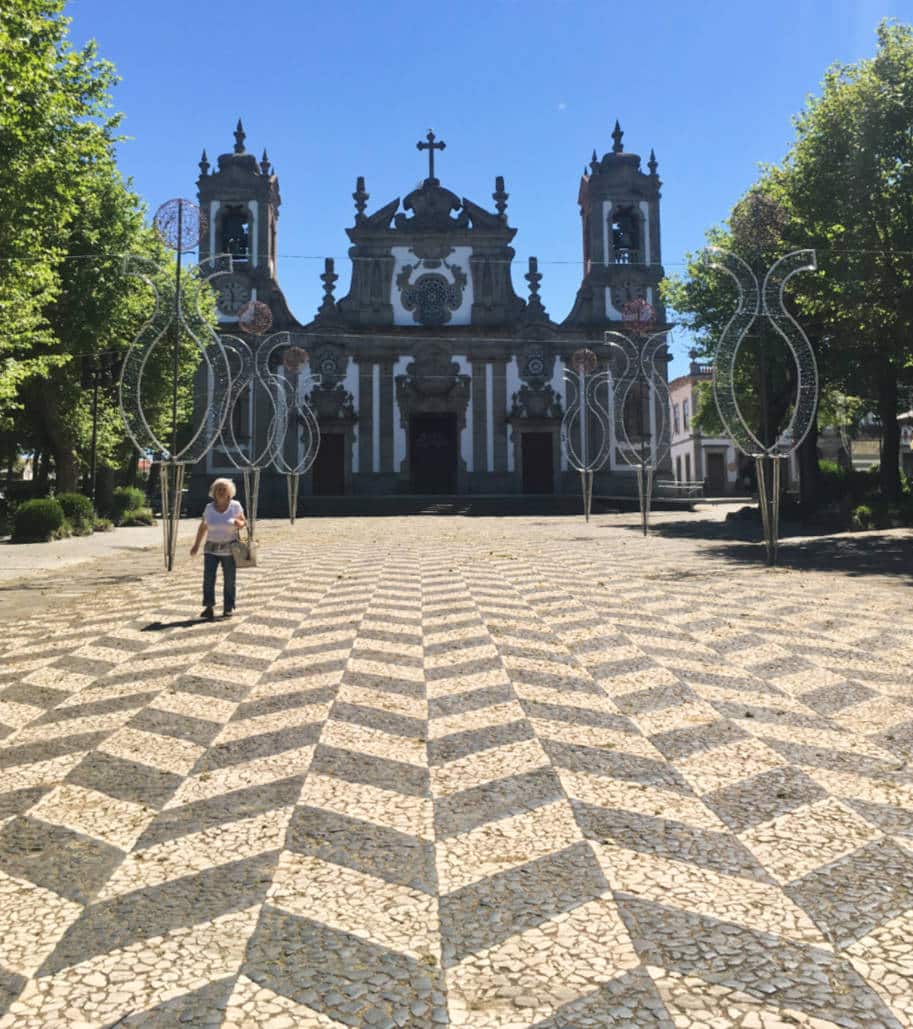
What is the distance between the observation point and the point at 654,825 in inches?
109

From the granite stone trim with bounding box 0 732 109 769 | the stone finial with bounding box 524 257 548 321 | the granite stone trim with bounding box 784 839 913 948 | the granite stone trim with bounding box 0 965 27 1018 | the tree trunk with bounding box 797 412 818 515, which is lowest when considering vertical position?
the granite stone trim with bounding box 0 965 27 1018

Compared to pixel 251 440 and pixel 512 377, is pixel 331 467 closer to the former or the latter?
pixel 512 377

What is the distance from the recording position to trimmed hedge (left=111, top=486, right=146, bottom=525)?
26484 mm

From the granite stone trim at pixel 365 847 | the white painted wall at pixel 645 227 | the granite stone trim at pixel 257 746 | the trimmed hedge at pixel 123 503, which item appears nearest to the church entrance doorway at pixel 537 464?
the white painted wall at pixel 645 227

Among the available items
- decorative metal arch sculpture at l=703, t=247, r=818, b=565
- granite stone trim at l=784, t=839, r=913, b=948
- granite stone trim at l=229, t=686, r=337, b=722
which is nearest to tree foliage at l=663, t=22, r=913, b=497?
decorative metal arch sculpture at l=703, t=247, r=818, b=565

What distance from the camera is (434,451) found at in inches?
1470

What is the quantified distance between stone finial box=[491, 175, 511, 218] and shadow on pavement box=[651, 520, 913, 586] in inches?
933

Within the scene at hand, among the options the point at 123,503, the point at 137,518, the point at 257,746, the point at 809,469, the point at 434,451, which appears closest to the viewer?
the point at 257,746

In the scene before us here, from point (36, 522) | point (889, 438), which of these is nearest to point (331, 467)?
point (36, 522)

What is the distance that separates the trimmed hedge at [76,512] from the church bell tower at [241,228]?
18.2m

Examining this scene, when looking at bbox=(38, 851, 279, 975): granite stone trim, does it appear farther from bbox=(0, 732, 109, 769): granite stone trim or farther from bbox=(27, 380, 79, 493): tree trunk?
bbox=(27, 380, 79, 493): tree trunk

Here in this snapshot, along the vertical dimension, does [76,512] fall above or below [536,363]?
below

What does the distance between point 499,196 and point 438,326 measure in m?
7.56

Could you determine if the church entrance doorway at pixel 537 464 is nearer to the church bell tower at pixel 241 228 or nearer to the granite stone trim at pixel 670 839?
the church bell tower at pixel 241 228
